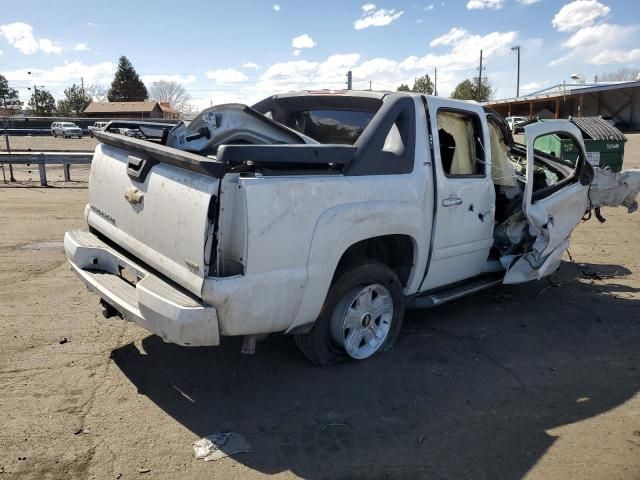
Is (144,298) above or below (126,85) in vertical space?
below

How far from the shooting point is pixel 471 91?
2277 inches

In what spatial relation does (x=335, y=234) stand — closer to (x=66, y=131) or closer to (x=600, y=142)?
(x=600, y=142)

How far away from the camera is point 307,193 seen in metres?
3.38

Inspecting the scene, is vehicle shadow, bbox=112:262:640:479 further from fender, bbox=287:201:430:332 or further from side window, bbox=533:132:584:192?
side window, bbox=533:132:584:192

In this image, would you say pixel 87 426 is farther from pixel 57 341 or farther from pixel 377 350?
pixel 377 350

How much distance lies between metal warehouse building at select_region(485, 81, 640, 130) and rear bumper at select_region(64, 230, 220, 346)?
43.9m

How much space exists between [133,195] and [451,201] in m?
2.49

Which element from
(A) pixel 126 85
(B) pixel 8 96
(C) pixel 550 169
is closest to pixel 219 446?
(C) pixel 550 169

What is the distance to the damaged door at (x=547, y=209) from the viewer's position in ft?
16.9

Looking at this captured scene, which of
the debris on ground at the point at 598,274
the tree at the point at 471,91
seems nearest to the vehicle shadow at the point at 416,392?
the debris on ground at the point at 598,274

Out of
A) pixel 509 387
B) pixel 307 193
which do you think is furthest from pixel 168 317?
pixel 509 387

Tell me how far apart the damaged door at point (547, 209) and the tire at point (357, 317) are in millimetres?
1503

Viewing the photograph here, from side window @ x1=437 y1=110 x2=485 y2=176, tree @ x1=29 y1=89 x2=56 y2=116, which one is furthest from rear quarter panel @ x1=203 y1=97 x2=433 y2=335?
tree @ x1=29 y1=89 x2=56 y2=116

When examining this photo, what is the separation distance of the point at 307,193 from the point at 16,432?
2.22 m
